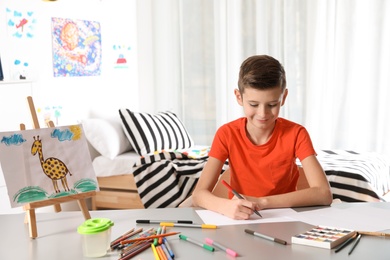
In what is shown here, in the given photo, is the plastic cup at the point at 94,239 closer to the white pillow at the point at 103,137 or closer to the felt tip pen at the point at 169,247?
the felt tip pen at the point at 169,247

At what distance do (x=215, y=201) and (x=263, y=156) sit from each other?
1.26 ft

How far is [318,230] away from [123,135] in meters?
2.97

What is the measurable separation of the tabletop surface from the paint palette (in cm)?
2

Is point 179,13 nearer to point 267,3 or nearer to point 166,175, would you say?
point 267,3

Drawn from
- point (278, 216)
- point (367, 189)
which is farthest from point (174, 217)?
point (367, 189)

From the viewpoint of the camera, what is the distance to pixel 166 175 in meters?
3.61

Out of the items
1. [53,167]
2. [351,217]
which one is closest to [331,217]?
[351,217]

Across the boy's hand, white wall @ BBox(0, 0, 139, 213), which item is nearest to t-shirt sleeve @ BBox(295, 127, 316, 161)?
the boy's hand

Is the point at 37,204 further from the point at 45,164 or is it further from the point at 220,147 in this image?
the point at 220,147

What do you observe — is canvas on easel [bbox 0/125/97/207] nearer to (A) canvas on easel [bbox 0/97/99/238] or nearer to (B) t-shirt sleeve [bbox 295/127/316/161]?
(A) canvas on easel [bbox 0/97/99/238]

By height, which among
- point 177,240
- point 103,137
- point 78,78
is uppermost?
point 78,78

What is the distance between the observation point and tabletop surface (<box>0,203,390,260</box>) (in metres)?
1.33

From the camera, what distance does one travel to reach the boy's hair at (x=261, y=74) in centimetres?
186

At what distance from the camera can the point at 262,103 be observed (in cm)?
186
